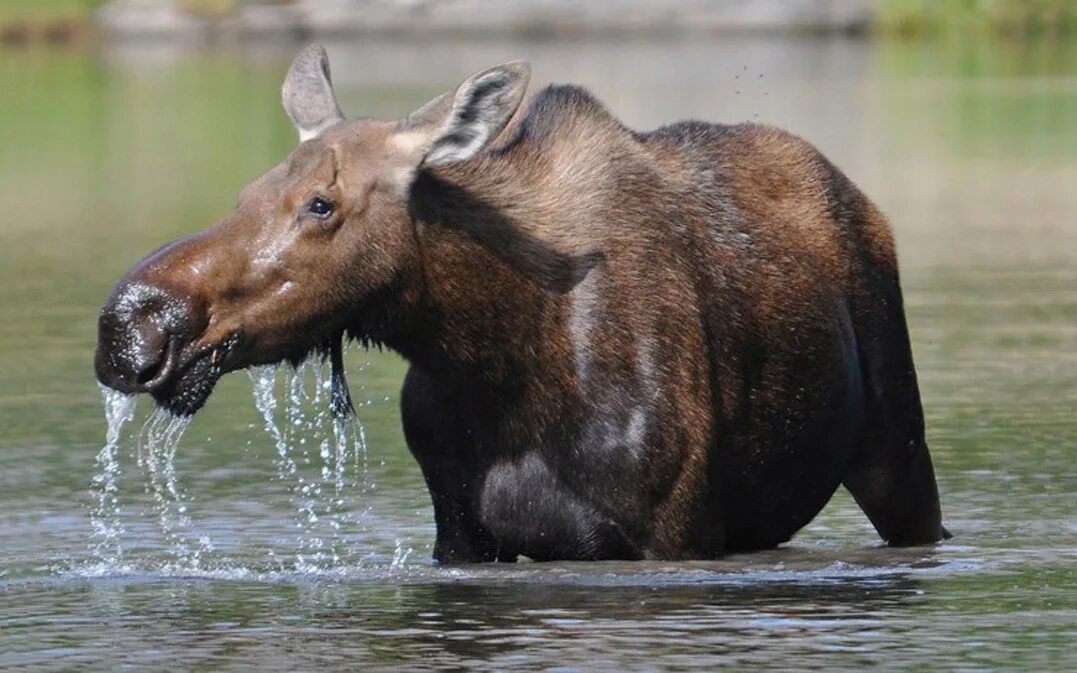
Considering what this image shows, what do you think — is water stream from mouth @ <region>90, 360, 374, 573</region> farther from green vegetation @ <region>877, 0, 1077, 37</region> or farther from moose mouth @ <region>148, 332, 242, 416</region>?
green vegetation @ <region>877, 0, 1077, 37</region>

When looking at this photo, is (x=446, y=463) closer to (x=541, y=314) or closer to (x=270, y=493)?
(x=541, y=314)

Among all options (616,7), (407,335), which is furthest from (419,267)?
(616,7)

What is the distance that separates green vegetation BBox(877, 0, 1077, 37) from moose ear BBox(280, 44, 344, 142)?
147 ft

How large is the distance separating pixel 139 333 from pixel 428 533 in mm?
2479

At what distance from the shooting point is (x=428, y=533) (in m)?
10.9

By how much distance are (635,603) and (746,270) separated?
1.32 metres

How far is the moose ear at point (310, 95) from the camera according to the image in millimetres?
9695

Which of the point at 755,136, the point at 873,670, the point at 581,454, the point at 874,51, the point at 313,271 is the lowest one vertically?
the point at 873,670

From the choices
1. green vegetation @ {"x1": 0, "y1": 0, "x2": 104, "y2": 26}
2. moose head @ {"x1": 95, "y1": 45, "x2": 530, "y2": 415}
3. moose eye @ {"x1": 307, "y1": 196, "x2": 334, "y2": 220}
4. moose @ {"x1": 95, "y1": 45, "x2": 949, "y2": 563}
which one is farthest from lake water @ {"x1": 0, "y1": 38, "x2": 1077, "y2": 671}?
green vegetation @ {"x1": 0, "y1": 0, "x2": 104, "y2": 26}

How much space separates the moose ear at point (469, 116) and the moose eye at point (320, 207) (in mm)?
334

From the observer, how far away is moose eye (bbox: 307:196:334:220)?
9008 millimetres

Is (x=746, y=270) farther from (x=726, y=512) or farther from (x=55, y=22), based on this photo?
(x=55, y=22)

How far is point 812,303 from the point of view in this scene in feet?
32.8

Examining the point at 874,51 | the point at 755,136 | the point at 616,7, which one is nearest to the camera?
the point at 755,136
